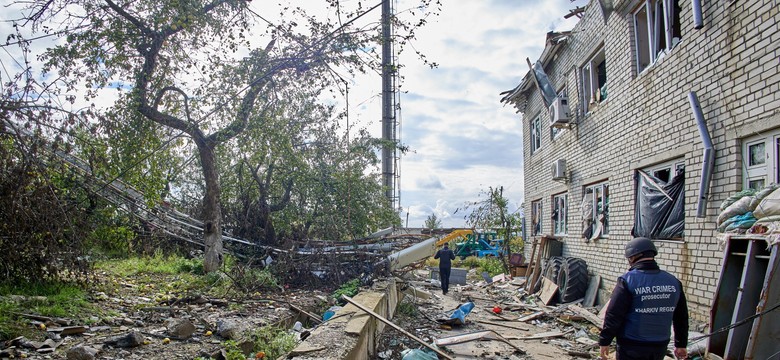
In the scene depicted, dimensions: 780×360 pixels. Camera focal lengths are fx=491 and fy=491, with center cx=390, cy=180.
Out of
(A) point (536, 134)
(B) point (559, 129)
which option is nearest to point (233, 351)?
(B) point (559, 129)

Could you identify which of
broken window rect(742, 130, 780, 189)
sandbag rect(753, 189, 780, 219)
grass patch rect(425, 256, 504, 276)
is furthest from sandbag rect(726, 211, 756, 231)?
grass patch rect(425, 256, 504, 276)

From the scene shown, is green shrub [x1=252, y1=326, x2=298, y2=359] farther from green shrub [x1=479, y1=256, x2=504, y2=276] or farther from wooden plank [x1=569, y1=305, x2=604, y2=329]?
green shrub [x1=479, y1=256, x2=504, y2=276]

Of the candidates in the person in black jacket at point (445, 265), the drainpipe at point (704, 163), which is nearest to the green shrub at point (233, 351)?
the drainpipe at point (704, 163)

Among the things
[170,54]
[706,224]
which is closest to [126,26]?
[170,54]

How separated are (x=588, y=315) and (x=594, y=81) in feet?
16.3

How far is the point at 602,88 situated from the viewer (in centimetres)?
1016

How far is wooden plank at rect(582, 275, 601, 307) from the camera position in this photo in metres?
9.63

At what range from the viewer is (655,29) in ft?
25.5

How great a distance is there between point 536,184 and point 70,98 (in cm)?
1253

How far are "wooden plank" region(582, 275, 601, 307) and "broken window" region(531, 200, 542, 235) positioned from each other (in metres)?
4.85

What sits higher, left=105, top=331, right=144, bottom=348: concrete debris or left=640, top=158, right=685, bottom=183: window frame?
left=640, top=158, right=685, bottom=183: window frame

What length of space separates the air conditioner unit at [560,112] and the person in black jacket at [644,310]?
808cm

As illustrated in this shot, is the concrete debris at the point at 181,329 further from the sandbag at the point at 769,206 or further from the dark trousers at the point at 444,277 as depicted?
the dark trousers at the point at 444,277

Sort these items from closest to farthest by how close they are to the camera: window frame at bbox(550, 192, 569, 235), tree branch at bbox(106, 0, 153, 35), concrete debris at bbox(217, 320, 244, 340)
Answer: concrete debris at bbox(217, 320, 244, 340) → tree branch at bbox(106, 0, 153, 35) → window frame at bbox(550, 192, 569, 235)
